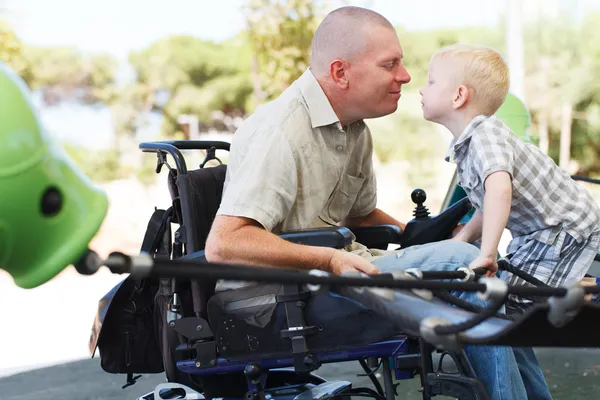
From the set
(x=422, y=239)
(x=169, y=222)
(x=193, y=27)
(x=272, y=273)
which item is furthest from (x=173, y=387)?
(x=193, y=27)

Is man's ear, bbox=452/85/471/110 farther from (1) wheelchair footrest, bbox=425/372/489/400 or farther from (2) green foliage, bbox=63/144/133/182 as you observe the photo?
(2) green foliage, bbox=63/144/133/182

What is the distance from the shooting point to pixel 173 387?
2.82m

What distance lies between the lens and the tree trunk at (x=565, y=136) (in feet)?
34.7

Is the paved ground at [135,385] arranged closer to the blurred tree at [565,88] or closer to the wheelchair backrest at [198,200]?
the wheelchair backrest at [198,200]

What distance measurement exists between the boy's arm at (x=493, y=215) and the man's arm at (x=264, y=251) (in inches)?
13.7

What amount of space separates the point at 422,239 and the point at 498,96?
636 mm

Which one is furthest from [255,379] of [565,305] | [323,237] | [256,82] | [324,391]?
[256,82]

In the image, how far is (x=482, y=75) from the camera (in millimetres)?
2740

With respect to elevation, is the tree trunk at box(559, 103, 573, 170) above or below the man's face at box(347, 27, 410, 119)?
below

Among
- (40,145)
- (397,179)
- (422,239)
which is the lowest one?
(397,179)

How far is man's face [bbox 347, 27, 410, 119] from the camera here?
2764 millimetres

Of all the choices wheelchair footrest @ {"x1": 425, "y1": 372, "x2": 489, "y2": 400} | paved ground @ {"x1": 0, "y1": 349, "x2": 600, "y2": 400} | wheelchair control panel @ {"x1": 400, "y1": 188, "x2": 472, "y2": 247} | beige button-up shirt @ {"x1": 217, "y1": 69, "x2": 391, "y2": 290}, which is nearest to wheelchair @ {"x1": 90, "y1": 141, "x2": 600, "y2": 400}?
wheelchair footrest @ {"x1": 425, "y1": 372, "x2": 489, "y2": 400}

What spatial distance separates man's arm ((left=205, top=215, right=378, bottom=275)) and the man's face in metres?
0.54

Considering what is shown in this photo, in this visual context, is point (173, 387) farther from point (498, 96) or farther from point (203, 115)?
point (203, 115)
